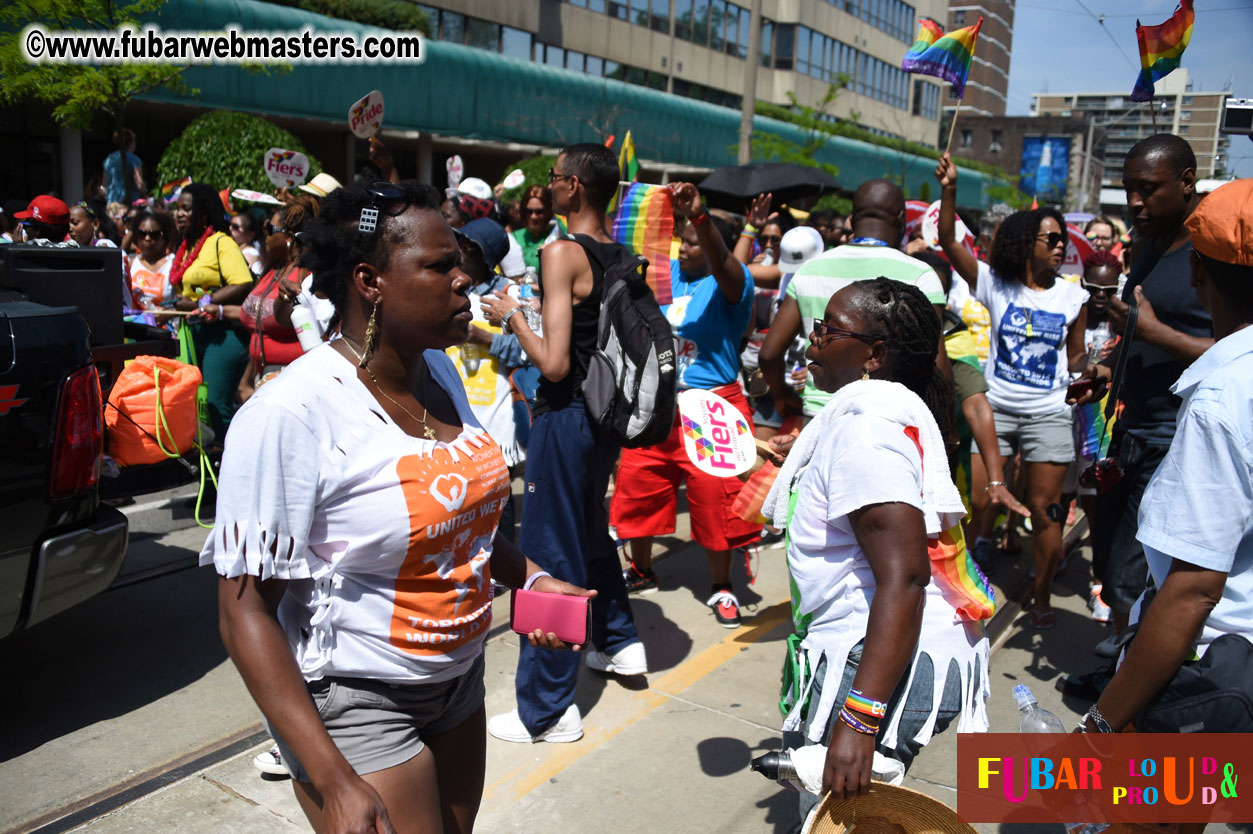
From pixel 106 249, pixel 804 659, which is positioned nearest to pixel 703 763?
pixel 804 659

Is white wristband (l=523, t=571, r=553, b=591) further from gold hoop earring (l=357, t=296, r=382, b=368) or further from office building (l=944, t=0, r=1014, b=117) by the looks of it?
office building (l=944, t=0, r=1014, b=117)

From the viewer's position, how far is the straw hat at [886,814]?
2064 mm

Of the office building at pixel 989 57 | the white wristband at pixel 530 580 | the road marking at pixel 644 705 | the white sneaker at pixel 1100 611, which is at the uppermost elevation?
the office building at pixel 989 57

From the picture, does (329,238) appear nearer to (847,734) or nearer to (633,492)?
(847,734)

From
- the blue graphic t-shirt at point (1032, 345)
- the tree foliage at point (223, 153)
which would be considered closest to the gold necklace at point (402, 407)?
the blue graphic t-shirt at point (1032, 345)

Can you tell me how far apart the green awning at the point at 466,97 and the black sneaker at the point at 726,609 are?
50.7 feet

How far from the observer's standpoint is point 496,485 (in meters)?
2.17

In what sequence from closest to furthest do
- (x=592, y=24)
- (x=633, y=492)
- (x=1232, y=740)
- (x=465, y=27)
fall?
(x=1232, y=740), (x=633, y=492), (x=465, y=27), (x=592, y=24)

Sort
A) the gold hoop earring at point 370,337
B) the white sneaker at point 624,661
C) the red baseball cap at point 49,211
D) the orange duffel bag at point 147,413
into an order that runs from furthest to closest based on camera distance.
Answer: the red baseball cap at point 49,211, the orange duffel bag at point 147,413, the white sneaker at point 624,661, the gold hoop earring at point 370,337

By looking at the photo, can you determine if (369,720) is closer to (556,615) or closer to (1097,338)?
(556,615)

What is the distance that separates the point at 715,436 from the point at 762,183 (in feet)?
24.8

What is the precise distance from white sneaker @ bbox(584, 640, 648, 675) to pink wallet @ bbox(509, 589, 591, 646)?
1917 mm

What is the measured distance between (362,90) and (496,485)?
2165 cm

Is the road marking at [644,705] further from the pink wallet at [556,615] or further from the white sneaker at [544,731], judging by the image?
the pink wallet at [556,615]
